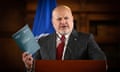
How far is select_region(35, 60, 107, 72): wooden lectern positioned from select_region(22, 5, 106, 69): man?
519mm

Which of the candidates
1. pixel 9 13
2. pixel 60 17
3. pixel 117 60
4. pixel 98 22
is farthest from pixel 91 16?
pixel 60 17

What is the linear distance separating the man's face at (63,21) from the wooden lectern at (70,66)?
68 cm

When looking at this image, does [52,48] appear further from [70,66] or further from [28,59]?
[70,66]

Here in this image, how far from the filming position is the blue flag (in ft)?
11.7

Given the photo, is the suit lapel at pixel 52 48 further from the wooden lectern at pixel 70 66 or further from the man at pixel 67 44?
the wooden lectern at pixel 70 66

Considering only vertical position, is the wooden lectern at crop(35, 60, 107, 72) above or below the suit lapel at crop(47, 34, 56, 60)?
above

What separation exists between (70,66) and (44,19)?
2051 mm

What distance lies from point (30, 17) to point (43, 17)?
1590 mm

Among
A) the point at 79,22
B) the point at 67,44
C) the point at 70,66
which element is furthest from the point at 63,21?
the point at 79,22

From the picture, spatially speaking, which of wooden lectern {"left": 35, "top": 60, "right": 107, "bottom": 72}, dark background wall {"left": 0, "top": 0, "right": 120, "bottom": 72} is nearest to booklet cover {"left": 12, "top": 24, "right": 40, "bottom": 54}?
wooden lectern {"left": 35, "top": 60, "right": 107, "bottom": 72}

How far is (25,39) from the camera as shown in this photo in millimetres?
1781

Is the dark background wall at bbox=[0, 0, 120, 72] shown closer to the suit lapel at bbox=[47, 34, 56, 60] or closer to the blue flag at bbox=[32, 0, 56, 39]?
the blue flag at bbox=[32, 0, 56, 39]

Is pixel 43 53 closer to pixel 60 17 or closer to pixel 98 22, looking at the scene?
pixel 60 17

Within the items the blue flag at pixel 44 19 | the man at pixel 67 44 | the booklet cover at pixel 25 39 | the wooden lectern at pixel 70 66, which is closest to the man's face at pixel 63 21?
the man at pixel 67 44
